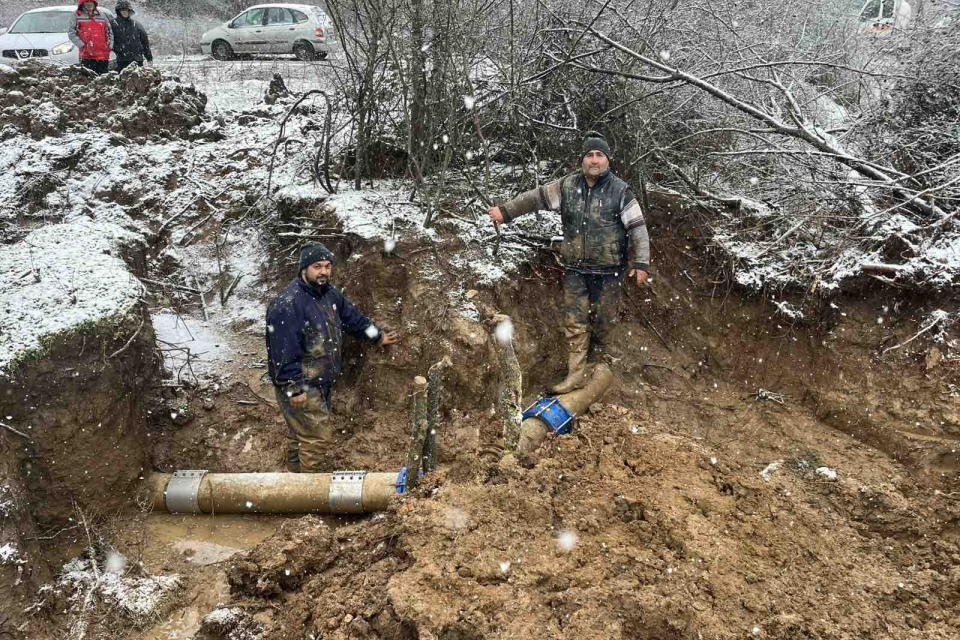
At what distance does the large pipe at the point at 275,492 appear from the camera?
15.0 feet

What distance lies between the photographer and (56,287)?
4.75 m

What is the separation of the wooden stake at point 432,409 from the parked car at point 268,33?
1086 centimetres

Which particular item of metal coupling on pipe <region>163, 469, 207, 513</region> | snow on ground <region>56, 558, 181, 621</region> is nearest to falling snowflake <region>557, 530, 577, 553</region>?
snow on ground <region>56, 558, 181, 621</region>

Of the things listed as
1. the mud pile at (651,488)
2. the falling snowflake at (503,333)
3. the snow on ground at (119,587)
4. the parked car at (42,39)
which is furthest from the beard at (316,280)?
the parked car at (42,39)

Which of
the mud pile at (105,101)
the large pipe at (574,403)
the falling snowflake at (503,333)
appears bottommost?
the large pipe at (574,403)

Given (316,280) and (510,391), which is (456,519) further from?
(316,280)

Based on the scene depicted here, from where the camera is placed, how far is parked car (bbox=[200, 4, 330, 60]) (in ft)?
42.0

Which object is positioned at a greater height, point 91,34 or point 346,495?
point 91,34

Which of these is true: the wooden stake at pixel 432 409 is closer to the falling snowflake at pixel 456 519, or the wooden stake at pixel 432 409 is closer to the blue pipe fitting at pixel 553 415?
the falling snowflake at pixel 456 519

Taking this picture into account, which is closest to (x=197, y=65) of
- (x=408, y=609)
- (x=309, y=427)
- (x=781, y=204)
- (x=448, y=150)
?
(x=448, y=150)

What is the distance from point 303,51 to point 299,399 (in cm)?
920

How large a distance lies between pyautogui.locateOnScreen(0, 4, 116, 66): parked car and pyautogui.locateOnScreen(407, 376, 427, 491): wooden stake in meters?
10.5

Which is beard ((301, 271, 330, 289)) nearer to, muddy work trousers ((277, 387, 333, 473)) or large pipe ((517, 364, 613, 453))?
muddy work trousers ((277, 387, 333, 473))

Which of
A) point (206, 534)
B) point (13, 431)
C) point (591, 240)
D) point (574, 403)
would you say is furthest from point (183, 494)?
point (591, 240)
